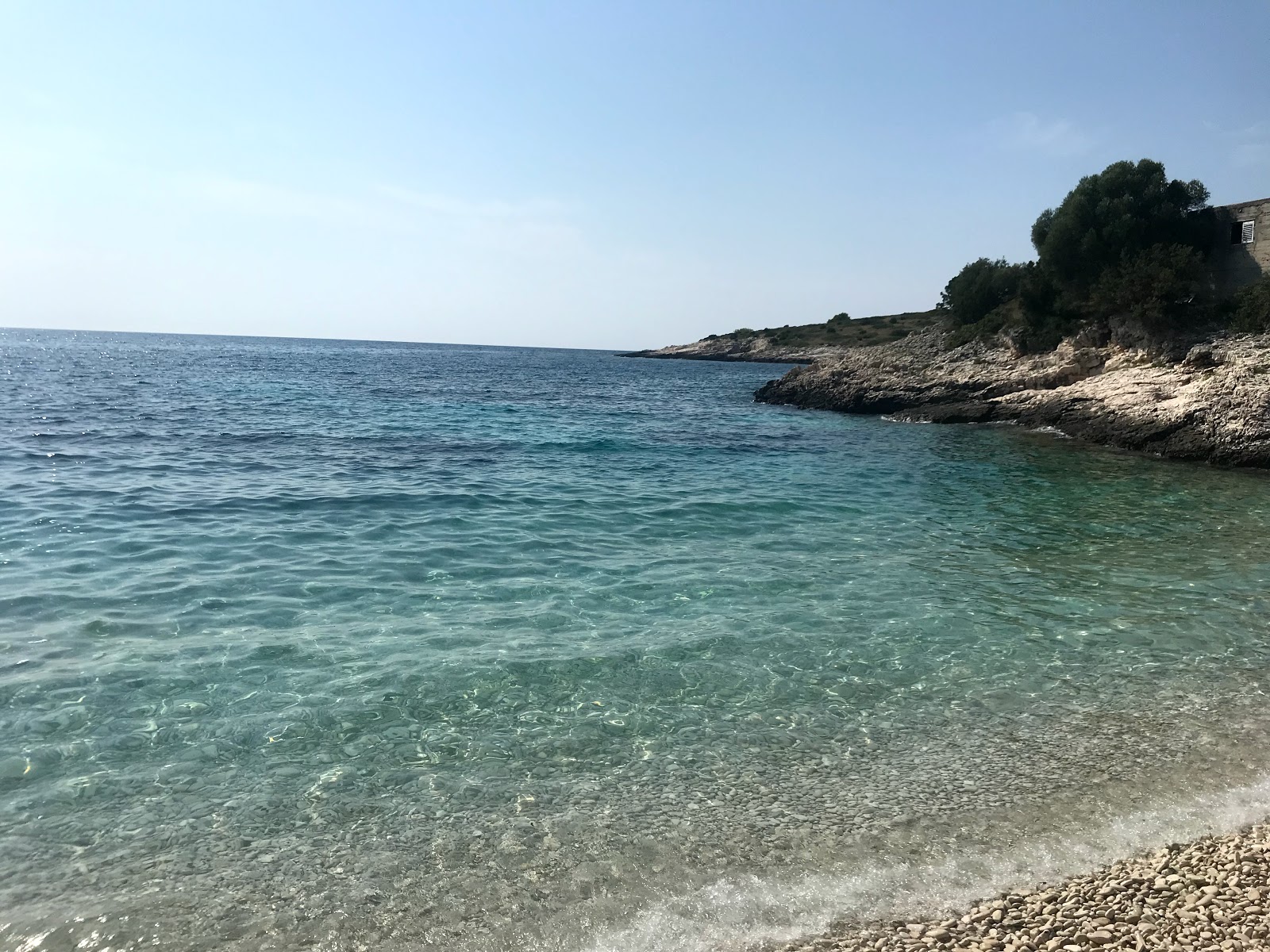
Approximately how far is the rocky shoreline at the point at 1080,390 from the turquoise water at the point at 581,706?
10110mm

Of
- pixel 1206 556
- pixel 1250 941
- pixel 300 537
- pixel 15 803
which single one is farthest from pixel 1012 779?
pixel 300 537

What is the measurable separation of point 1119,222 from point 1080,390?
10690 millimetres

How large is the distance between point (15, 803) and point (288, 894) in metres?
2.43

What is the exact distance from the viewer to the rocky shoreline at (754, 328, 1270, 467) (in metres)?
24.8

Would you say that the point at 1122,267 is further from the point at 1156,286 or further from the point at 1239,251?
the point at 1239,251

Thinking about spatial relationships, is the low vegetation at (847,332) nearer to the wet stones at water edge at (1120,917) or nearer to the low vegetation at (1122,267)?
the low vegetation at (1122,267)

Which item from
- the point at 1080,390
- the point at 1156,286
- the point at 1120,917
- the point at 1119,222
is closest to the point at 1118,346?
the point at 1156,286

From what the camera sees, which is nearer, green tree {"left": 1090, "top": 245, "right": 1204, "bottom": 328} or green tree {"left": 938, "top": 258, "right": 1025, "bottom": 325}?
green tree {"left": 1090, "top": 245, "right": 1204, "bottom": 328}

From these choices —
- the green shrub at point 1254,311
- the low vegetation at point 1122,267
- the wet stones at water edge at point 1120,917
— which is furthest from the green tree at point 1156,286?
the wet stones at water edge at point 1120,917

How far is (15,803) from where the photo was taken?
18.7ft

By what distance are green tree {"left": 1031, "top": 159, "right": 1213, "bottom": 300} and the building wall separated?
1.85 ft

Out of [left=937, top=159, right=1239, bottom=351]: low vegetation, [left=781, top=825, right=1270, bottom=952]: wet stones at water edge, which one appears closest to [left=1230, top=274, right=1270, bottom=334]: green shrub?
[left=937, top=159, right=1239, bottom=351]: low vegetation

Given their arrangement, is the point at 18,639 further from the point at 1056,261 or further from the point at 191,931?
the point at 1056,261

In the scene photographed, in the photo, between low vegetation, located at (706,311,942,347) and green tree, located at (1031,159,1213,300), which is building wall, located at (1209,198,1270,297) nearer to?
green tree, located at (1031,159,1213,300)
